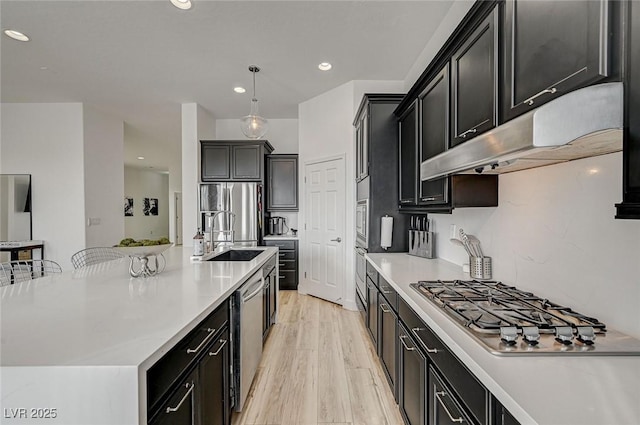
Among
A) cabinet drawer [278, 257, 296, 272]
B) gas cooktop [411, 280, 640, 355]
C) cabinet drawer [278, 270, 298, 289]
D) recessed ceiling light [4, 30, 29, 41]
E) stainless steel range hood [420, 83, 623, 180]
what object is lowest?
cabinet drawer [278, 270, 298, 289]

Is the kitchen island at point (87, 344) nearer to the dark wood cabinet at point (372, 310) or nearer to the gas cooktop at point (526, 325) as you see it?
the gas cooktop at point (526, 325)

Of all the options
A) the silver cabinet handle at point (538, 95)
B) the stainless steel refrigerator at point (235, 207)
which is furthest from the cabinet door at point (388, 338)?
the stainless steel refrigerator at point (235, 207)

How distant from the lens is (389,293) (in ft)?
7.13

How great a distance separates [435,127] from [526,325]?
148 cm

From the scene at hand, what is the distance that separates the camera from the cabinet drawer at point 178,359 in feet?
3.16

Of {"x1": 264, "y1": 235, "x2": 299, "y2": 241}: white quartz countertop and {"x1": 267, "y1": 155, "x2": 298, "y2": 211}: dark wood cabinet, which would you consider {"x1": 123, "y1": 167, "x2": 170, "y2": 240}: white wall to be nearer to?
{"x1": 267, "y1": 155, "x2": 298, "y2": 211}: dark wood cabinet

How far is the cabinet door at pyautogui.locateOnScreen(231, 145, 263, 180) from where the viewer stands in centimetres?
554

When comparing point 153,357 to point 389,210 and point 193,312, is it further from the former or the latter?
point 389,210

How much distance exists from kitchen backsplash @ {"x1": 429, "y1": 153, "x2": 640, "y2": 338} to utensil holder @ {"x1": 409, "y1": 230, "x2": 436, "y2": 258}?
2.92 feet

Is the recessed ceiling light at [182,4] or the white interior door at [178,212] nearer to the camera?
the recessed ceiling light at [182,4]

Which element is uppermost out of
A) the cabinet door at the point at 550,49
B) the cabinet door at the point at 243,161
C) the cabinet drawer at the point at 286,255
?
the cabinet door at the point at 243,161

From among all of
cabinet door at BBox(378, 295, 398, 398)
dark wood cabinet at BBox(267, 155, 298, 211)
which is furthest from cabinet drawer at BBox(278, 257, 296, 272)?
cabinet door at BBox(378, 295, 398, 398)

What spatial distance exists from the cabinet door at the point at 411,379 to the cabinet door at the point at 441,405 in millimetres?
80

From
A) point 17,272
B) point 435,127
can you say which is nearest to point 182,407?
point 435,127
